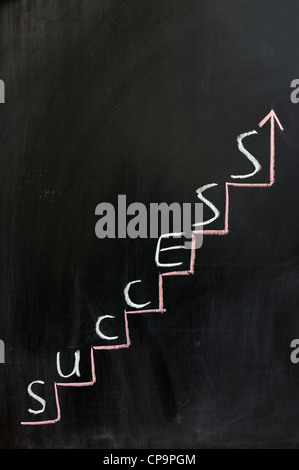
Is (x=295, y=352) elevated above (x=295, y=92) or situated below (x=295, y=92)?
below

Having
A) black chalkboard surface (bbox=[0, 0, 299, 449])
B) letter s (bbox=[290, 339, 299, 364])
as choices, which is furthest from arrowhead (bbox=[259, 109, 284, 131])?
letter s (bbox=[290, 339, 299, 364])

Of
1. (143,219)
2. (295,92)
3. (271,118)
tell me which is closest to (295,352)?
(143,219)

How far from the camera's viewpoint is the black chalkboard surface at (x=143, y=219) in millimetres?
1764

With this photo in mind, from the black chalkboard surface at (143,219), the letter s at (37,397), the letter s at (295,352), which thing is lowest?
the letter s at (37,397)

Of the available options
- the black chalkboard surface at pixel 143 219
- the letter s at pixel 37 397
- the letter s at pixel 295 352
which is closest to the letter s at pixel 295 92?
the black chalkboard surface at pixel 143 219

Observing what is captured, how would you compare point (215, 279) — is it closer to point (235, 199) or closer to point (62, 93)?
point (235, 199)

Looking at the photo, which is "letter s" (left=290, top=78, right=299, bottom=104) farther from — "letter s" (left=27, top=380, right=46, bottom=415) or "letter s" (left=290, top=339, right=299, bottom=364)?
"letter s" (left=27, top=380, right=46, bottom=415)

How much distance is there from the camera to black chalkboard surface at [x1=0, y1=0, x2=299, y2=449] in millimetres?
1764

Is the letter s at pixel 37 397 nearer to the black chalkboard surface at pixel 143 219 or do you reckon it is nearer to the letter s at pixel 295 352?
the black chalkboard surface at pixel 143 219

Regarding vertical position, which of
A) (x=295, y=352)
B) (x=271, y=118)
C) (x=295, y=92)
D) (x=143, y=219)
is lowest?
(x=295, y=352)

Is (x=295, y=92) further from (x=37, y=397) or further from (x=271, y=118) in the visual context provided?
(x=37, y=397)

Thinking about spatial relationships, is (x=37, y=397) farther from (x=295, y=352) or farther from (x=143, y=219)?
(x=295, y=352)

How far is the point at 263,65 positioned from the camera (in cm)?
177

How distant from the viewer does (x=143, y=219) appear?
5.86 ft
